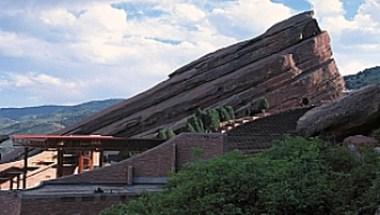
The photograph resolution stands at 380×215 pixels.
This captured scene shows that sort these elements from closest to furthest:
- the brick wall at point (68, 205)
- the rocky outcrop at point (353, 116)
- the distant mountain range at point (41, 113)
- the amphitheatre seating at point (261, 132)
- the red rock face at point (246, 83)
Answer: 1. the rocky outcrop at point (353, 116)
2. the brick wall at point (68, 205)
3. the amphitheatre seating at point (261, 132)
4. the red rock face at point (246, 83)
5. the distant mountain range at point (41, 113)

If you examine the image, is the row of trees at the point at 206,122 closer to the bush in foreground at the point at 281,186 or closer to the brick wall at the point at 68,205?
the brick wall at the point at 68,205

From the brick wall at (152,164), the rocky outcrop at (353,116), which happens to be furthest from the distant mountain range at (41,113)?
the rocky outcrop at (353,116)

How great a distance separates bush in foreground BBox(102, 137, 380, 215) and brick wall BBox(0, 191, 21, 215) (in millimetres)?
6037

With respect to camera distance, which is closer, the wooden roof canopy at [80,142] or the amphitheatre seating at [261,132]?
the amphitheatre seating at [261,132]

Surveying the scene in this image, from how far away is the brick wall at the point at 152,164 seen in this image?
A: 17734mm

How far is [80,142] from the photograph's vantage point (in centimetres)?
1950

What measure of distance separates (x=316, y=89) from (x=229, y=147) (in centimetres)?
1460

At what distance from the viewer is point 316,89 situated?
99.1 feet

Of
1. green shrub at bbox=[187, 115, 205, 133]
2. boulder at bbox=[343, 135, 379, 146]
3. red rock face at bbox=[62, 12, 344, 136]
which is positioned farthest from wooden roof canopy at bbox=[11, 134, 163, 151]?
boulder at bbox=[343, 135, 379, 146]

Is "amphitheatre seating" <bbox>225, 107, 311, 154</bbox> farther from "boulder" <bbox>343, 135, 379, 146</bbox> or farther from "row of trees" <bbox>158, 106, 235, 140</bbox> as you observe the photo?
"boulder" <bbox>343, 135, 379, 146</bbox>

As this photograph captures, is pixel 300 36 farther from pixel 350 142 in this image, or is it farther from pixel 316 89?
pixel 350 142

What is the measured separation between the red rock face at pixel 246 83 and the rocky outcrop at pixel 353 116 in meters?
15.6

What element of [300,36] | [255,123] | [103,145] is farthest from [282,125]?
[300,36]

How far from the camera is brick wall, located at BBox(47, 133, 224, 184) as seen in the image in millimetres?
17734
